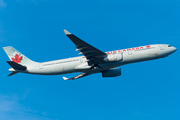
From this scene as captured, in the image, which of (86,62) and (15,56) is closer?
(86,62)

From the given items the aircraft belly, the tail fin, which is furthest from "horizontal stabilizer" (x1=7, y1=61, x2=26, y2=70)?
the tail fin

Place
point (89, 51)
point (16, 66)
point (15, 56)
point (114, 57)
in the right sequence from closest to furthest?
point (89, 51) < point (114, 57) < point (16, 66) < point (15, 56)

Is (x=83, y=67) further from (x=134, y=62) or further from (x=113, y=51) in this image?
(x=134, y=62)

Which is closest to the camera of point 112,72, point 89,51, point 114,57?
point 89,51

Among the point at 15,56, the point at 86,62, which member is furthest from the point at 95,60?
the point at 15,56

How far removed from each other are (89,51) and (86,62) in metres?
2.79

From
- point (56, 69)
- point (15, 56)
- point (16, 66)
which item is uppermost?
point (15, 56)

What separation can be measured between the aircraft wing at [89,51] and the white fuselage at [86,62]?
1.12 m

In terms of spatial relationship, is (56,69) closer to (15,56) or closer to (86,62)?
(86,62)

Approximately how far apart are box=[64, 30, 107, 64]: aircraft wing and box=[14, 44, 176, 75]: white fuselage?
1116mm

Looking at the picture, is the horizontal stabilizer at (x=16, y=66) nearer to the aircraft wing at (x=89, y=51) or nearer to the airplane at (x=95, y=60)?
the airplane at (x=95, y=60)

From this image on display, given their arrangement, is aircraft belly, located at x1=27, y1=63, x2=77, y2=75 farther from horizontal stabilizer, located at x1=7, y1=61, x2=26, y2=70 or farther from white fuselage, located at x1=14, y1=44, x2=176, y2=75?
horizontal stabilizer, located at x1=7, y1=61, x2=26, y2=70

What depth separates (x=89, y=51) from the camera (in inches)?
1487

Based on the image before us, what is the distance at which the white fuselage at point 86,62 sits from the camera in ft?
129
